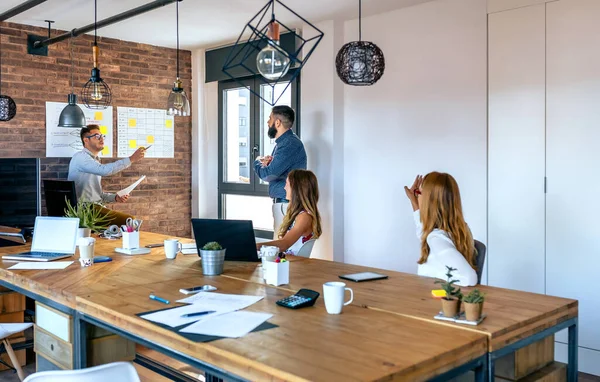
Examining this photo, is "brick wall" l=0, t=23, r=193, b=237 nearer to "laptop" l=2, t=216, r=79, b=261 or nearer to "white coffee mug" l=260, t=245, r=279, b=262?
"laptop" l=2, t=216, r=79, b=261

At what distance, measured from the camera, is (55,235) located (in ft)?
11.7

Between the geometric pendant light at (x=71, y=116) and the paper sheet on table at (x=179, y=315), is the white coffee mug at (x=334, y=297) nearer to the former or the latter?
the paper sheet on table at (x=179, y=315)

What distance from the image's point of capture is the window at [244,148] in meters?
6.53

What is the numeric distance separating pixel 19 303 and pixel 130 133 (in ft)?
9.99

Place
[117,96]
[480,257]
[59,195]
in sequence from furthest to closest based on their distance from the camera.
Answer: [117,96]
[59,195]
[480,257]

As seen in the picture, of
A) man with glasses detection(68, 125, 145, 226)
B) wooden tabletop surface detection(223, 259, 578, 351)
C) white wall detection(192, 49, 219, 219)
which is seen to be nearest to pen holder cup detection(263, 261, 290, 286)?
wooden tabletop surface detection(223, 259, 578, 351)

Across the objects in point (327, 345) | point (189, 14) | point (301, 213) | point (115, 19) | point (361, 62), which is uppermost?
point (189, 14)

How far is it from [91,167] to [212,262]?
3.08m

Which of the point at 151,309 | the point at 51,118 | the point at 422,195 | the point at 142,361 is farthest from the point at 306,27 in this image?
the point at 151,309

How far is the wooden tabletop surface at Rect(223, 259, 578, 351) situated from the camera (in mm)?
2014

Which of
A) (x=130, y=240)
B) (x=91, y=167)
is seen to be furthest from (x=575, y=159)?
(x=91, y=167)

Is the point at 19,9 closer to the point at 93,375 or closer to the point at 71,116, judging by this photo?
the point at 71,116

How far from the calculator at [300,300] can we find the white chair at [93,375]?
23.1 inches

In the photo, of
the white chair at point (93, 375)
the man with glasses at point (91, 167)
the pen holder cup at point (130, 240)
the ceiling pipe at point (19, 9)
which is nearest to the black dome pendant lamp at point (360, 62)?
the pen holder cup at point (130, 240)
